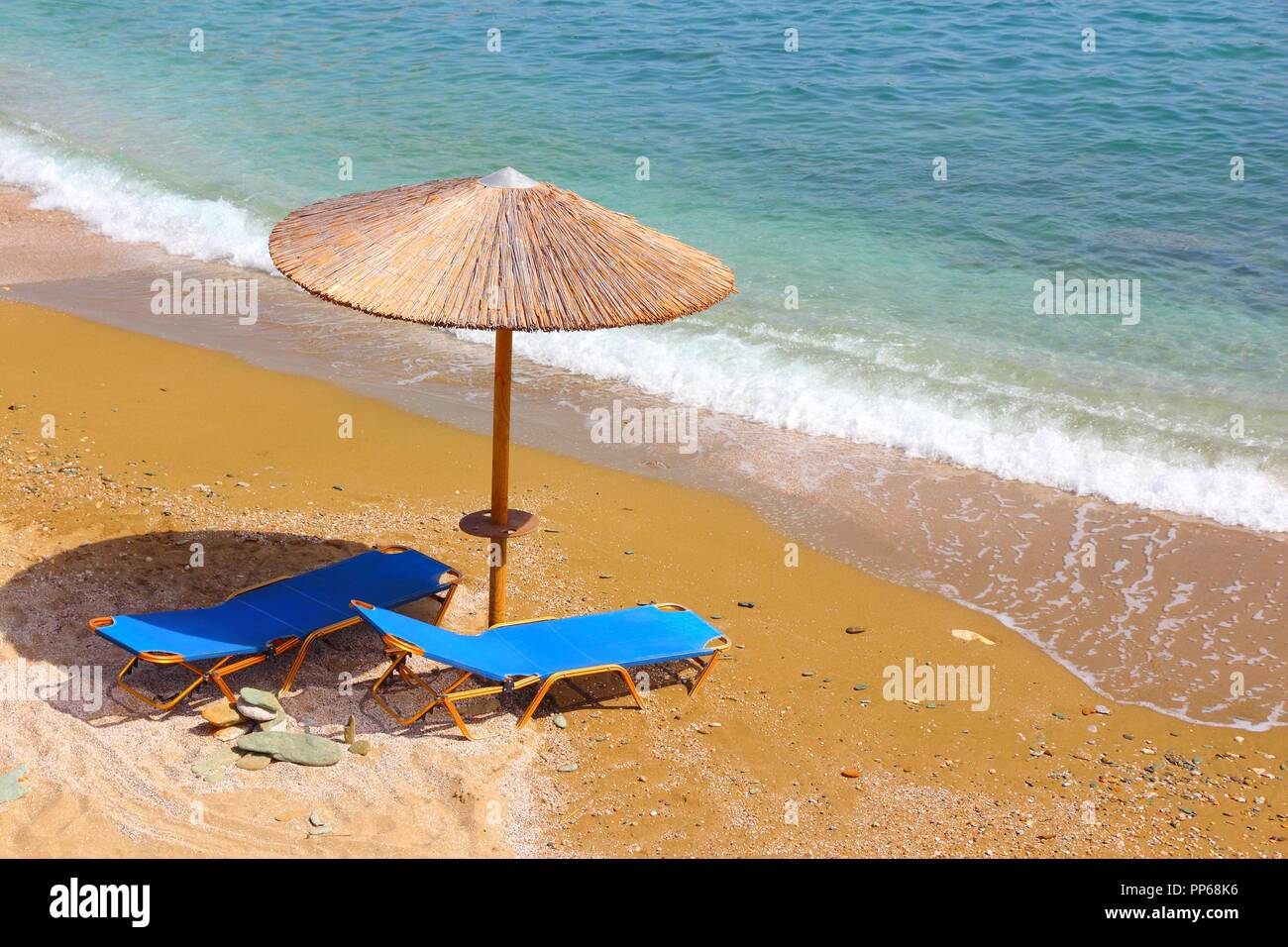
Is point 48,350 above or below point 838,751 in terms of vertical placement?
above

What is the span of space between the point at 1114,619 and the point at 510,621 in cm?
378

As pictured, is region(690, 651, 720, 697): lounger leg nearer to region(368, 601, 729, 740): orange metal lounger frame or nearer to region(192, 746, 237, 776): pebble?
region(368, 601, 729, 740): orange metal lounger frame

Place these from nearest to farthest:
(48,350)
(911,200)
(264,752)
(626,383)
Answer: (264,752) < (48,350) < (626,383) < (911,200)

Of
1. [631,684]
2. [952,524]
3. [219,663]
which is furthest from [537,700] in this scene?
[952,524]

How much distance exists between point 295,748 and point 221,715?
A: 49cm

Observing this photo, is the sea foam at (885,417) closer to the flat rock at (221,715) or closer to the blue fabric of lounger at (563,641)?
the blue fabric of lounger at (563,641)

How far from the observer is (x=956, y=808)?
19.5 ft

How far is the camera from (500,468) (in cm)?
661

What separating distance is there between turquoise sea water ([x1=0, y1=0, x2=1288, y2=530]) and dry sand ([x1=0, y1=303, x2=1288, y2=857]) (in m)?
2.76

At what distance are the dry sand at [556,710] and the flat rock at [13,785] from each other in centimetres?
3

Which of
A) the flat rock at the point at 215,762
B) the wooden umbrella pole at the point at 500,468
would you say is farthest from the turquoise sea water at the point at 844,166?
the flat rock at the point at 215,762

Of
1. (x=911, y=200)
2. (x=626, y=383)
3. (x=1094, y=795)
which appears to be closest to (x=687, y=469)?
(x=626, y=383)
